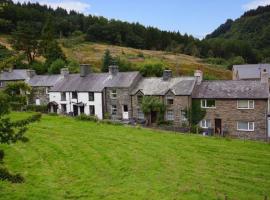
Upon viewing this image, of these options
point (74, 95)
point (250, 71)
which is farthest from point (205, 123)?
point (250, 71)

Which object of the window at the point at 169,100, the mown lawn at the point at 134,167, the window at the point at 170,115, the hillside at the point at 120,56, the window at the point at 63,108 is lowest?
the mown lawn at the point at 134,167

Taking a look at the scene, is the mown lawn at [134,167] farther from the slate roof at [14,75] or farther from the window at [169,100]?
the slate roof at [14,75]

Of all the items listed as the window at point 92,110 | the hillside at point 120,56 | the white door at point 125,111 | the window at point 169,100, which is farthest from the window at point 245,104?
the hillside at point 120,56

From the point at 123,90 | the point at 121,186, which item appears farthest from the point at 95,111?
the point at 121,186

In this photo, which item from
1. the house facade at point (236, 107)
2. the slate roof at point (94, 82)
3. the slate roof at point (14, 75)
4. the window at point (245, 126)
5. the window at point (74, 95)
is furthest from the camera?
the slate roof at point (14, 75)

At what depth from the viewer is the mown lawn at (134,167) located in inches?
771

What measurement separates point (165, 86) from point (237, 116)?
11.3 metres

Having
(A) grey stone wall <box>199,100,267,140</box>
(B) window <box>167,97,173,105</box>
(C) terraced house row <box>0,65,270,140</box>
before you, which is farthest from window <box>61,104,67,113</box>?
(A) grey stone wall <box>199,100,267,140</box>

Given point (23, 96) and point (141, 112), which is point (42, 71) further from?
point (23, 96)

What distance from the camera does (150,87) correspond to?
169 feet

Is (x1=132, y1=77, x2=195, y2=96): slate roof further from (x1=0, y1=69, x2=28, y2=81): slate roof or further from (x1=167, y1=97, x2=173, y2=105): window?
(x1=0, y1=69, x2=28, y2=81): slate roof

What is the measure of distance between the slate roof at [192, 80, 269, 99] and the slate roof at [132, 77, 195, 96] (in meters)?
1.26

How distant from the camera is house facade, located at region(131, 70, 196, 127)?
47.1m

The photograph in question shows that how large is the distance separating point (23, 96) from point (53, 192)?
29.6 ft
